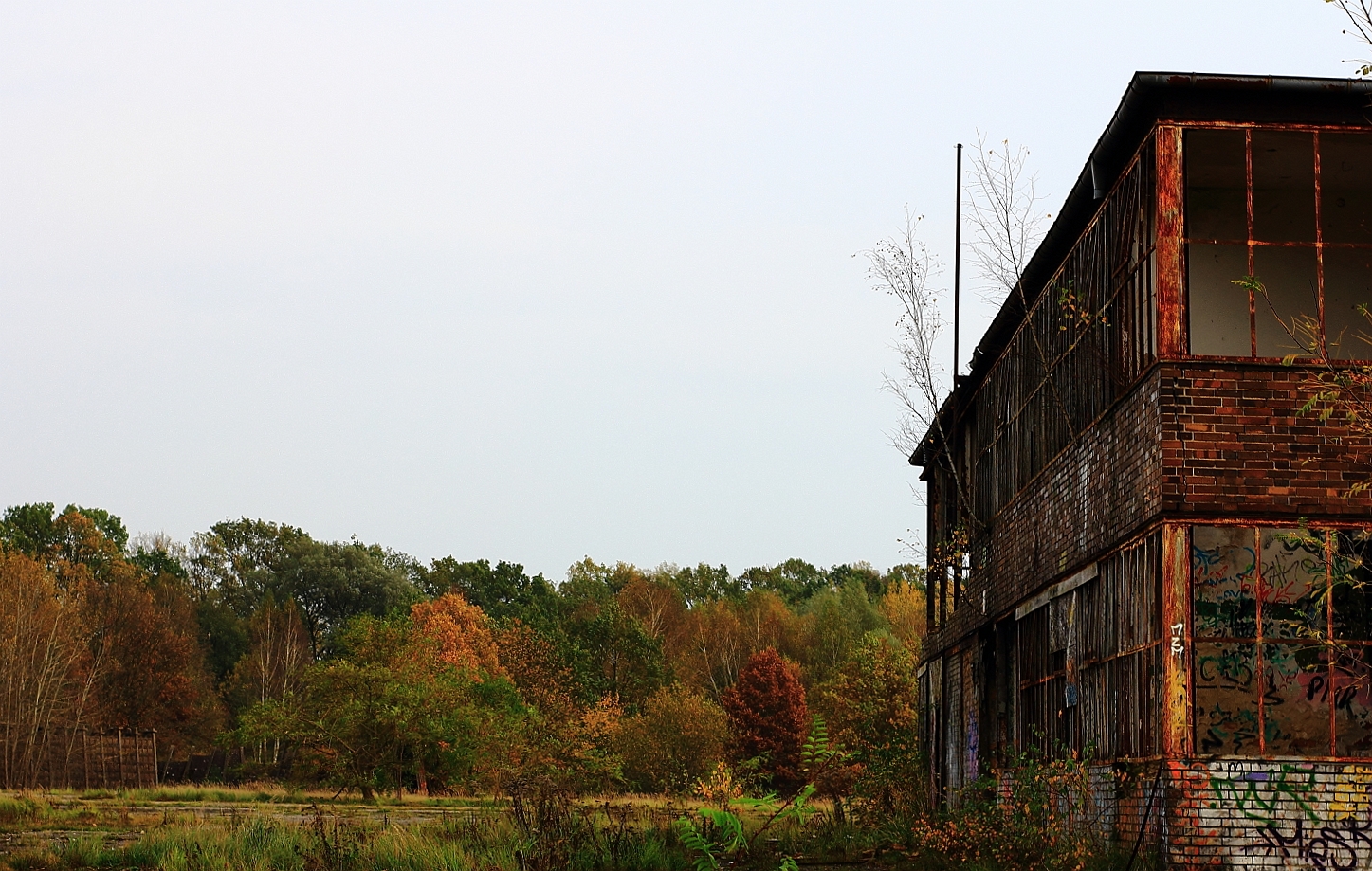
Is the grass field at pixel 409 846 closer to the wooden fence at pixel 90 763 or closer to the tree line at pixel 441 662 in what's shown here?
the tree line at pixel 441 662

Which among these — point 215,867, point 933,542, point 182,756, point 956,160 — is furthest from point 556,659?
point 215,867

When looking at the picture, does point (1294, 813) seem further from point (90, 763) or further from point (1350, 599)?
point (90, 763)

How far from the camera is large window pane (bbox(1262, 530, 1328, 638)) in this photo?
39.9ft

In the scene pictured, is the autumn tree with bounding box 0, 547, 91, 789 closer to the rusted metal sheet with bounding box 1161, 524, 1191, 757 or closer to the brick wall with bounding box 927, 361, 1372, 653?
the rusted metal sheet with bounding box 1161, 524, 1191, 757

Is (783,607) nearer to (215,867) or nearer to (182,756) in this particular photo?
(182,756)

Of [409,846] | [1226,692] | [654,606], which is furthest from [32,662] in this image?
[1226,692]

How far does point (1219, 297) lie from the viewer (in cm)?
1533

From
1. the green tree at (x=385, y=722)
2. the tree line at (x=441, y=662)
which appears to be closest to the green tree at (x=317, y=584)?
the tree line at (x=441, y=662)

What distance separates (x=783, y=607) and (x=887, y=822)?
71092mm

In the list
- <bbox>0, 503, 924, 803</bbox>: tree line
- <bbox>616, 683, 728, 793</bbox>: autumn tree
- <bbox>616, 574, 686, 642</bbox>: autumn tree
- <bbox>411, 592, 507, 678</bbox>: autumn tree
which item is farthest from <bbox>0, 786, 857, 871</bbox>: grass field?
<bbox>616, 574, 686, 642</bbox>: autumn tree

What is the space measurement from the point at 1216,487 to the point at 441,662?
153ft

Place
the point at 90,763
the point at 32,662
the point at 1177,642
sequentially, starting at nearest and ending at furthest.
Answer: the point at 1177,642 < the point at 90,763 < the point at 32,662

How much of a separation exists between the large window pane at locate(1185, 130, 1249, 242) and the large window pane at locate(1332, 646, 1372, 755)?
3.84m

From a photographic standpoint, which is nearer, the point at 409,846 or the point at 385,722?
the point at 409,846
